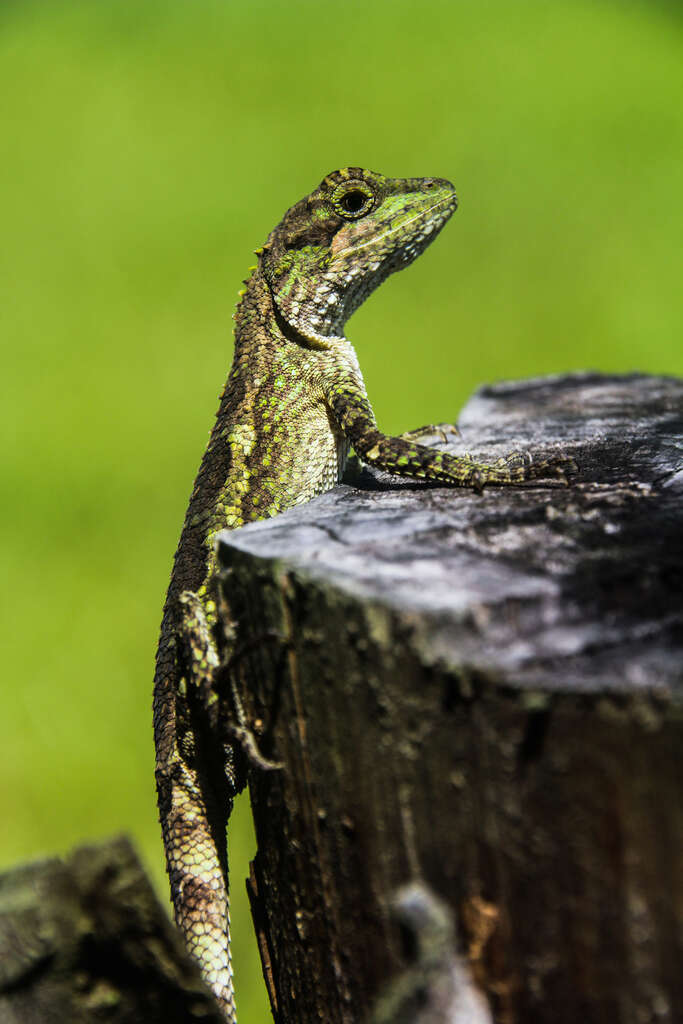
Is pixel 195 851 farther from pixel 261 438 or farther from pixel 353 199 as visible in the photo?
pixel 353 199

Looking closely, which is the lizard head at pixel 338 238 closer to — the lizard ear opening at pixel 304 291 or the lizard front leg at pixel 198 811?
the lizard ear opening at pixel 304 291

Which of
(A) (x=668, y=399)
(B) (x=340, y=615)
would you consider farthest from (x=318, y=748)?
(A) (x=668, y=399)

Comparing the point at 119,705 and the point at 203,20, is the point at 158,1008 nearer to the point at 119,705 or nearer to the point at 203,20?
the point at 119,705

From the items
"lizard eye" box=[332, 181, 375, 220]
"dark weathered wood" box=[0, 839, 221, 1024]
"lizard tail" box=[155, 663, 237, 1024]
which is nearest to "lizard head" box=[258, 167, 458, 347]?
"lizard eye" box=[332, 181, 375, 220]

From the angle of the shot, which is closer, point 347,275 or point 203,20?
point 347,275

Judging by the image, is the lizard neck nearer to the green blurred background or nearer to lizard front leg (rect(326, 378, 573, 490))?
lizard front leg (rect(326, 378, 573, 490))

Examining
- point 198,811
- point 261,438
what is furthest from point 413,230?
point 198,811

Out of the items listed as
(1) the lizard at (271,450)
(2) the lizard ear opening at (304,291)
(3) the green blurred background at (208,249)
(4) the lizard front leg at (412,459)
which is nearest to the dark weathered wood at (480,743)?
(4) the lizard front leg at (412,459)
